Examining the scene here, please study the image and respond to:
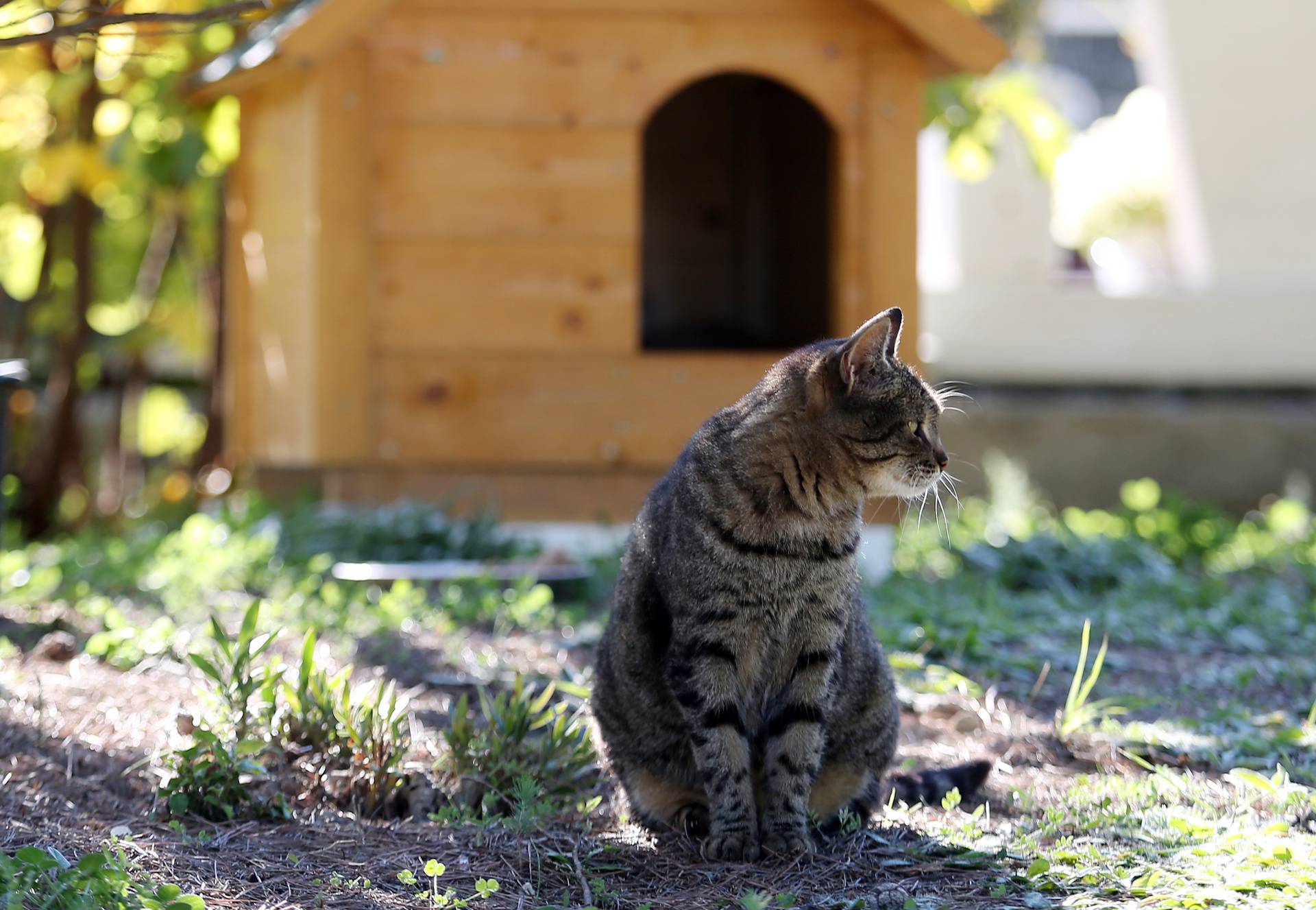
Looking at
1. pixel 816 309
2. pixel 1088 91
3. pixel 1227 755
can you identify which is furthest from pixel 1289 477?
pixel 1088 91

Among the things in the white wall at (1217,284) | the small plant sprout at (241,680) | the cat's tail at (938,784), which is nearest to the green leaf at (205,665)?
the small plant sprout at (241,680)

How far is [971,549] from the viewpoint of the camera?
6277 millimetres

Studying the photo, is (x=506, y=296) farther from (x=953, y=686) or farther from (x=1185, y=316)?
(x=1185, y=316)

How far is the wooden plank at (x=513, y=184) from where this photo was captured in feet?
20.3

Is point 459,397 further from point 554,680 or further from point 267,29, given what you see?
point 554,680

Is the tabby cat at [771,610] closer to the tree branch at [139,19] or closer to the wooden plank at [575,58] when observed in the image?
the tree branch at [139,19]

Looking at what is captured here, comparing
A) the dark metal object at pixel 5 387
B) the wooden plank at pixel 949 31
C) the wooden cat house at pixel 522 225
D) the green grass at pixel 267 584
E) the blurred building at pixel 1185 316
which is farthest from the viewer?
the blurred building at pixel 1185 316

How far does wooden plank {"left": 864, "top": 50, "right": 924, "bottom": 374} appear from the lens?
20.5 feet

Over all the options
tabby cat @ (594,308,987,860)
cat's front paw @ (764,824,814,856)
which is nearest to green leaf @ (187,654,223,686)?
tabby cat @ (594,308,987,860)

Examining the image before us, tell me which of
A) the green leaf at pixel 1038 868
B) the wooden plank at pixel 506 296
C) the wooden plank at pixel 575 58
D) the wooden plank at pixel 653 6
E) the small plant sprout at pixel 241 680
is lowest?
the green leaf at pixel 1038 868

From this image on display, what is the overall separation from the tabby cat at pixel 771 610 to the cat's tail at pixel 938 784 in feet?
0.46

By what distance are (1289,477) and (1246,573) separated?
3.08 metres

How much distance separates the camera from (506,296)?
20.5ft

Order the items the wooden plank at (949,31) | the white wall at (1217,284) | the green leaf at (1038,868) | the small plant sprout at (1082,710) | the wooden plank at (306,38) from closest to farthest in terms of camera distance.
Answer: the green leaf at (1038,868)
the small plant sprout at (1082,710)
the wooden plank at (306,38)
the wooden plank at (949,31)
the white wall at (1217,284)
